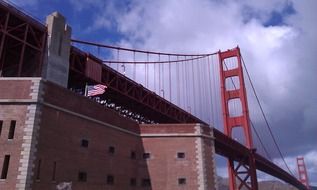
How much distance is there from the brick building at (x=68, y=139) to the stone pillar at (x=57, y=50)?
0.25ft

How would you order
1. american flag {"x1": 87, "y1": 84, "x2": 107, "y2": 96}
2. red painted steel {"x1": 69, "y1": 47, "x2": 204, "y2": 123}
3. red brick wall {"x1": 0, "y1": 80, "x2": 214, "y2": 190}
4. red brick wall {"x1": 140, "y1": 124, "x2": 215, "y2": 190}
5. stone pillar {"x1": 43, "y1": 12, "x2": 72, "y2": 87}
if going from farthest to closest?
red painted steel {"x1": 69, "y1": 47, "x2": 204, "y2": 123}
red brick wall {"x1": 140, "y1": 124, "x2": 215, "y2": 190}
american flag {"x1": 87, "y1": 84, "x2": 107, "y2": 96}
stone pillar {"x1": 43, "y1": 12, "x2": 72, "y2": 87}
red brick wall {"x1": 0, "y1": 80, "x2": 214, "y2": 190}

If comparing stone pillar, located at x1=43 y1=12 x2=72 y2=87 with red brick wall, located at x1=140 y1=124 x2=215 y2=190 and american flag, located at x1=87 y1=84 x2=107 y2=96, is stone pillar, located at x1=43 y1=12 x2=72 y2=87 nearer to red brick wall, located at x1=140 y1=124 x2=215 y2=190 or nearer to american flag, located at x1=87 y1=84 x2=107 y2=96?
american flag, located at x1=87 y1=84 x2=107 y2=96

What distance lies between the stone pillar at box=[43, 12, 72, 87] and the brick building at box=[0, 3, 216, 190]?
3.0 inches

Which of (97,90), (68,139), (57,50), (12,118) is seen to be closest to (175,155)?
(97,90)

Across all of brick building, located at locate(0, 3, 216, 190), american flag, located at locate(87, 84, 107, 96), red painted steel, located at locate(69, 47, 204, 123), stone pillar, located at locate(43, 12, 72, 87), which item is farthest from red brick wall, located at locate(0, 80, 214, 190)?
red painted steel, located at locate(69, 47, 204, 123)

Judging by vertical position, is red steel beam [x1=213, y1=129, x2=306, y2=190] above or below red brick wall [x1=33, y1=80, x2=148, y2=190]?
above

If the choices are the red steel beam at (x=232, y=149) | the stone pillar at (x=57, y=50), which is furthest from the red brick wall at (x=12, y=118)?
the red steel beam at (x=232, y=149)

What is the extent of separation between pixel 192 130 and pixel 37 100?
47.8ft

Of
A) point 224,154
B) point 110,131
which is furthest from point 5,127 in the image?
point 224,154

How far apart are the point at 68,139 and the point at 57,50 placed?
338 inches

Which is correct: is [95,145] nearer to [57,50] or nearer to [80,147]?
[80,147]

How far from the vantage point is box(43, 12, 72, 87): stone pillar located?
2756 centimetres

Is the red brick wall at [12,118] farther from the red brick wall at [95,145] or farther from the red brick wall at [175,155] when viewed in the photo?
the red brick wall at [175,155]

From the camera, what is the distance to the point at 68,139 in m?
23.6
